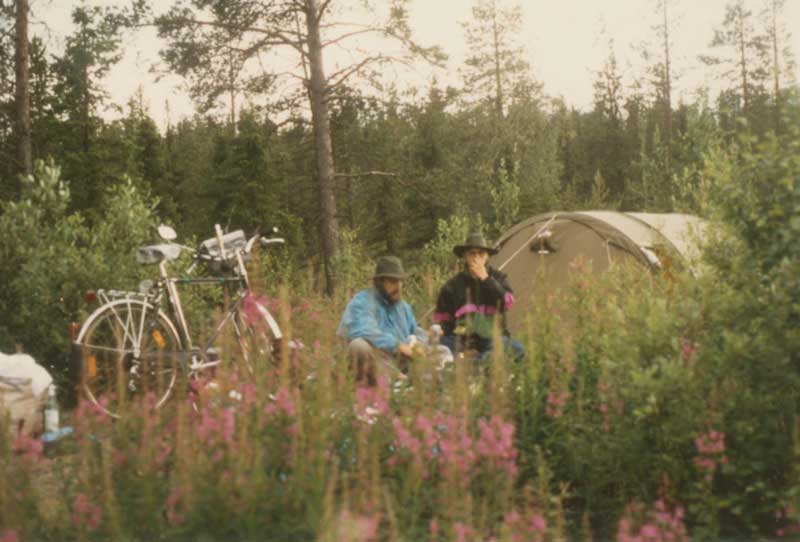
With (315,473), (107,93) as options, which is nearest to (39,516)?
Answer: (315,473)

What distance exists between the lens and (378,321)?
5984 mm

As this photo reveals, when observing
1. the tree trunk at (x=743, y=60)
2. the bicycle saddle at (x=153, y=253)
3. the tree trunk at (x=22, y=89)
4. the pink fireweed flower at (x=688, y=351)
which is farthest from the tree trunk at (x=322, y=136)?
the tree trunk at (x=743, y=60)

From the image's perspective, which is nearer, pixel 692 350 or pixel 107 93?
pixel 692 350

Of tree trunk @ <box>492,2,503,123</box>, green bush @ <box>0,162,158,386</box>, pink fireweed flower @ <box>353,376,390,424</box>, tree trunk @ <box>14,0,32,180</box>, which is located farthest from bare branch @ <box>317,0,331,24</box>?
tree trunk @ <box>492,2,503,123</box>

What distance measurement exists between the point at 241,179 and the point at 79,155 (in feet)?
18.6

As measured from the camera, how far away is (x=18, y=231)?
6.86 meters

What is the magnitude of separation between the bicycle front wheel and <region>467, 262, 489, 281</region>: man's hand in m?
2.71

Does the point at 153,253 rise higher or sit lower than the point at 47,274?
higher

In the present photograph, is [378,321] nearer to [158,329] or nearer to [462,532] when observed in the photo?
[158,329]

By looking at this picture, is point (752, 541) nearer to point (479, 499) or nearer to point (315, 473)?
point (479, 499)

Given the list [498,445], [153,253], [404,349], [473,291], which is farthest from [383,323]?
[498,445]

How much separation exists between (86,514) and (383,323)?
325 cm

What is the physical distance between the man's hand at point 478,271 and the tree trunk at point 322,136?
5437 mm

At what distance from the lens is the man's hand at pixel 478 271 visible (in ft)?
23.2
